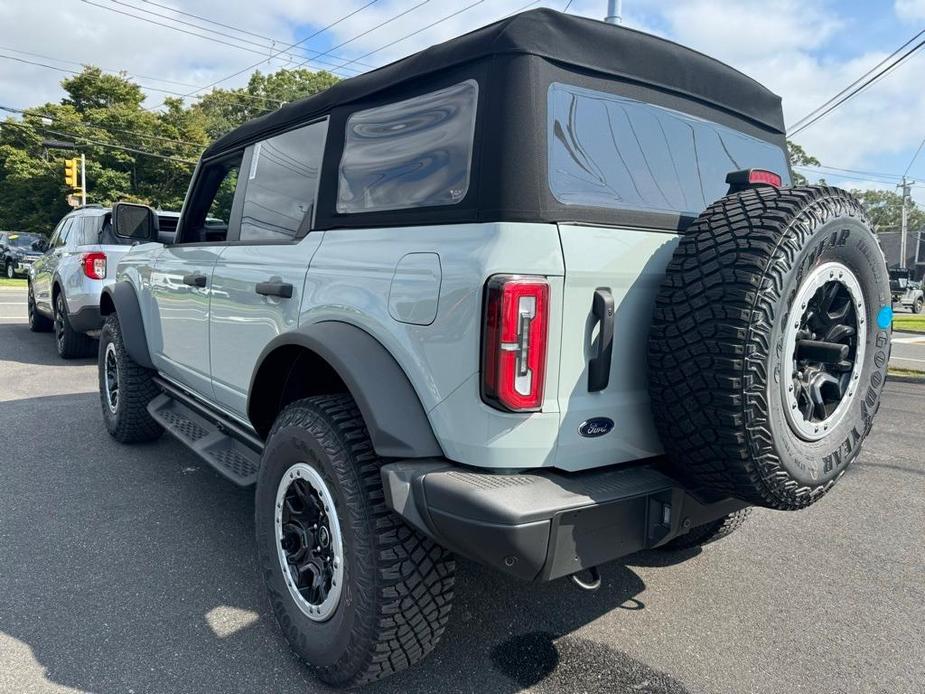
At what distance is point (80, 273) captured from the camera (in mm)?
7352

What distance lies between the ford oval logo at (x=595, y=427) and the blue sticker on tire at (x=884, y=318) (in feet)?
3.37

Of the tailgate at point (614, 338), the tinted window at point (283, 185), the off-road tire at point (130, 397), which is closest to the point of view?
the tailgate at point (614, 338)

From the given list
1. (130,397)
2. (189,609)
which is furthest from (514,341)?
(130,397)

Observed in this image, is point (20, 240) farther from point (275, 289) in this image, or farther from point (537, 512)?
point (537, 512)

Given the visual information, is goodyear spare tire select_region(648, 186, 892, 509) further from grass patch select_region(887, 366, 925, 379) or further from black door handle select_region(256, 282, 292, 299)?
grass patch select_region(887, 366, 925, 379)

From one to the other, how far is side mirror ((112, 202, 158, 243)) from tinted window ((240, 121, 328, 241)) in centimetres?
119

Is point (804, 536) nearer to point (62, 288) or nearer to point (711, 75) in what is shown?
point (711, 75)

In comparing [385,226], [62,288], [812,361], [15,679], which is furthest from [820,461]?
[62,288]

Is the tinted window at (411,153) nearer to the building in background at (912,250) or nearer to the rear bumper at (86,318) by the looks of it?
the rear bumper at (86,318)

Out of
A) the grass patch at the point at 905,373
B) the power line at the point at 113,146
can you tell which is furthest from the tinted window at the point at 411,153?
the power line at the point at 113,146

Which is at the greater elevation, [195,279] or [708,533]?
[195,279]

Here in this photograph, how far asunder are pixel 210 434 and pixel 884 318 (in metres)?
3.10

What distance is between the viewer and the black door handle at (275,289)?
2590 millimetres

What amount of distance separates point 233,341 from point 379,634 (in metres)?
1.62
